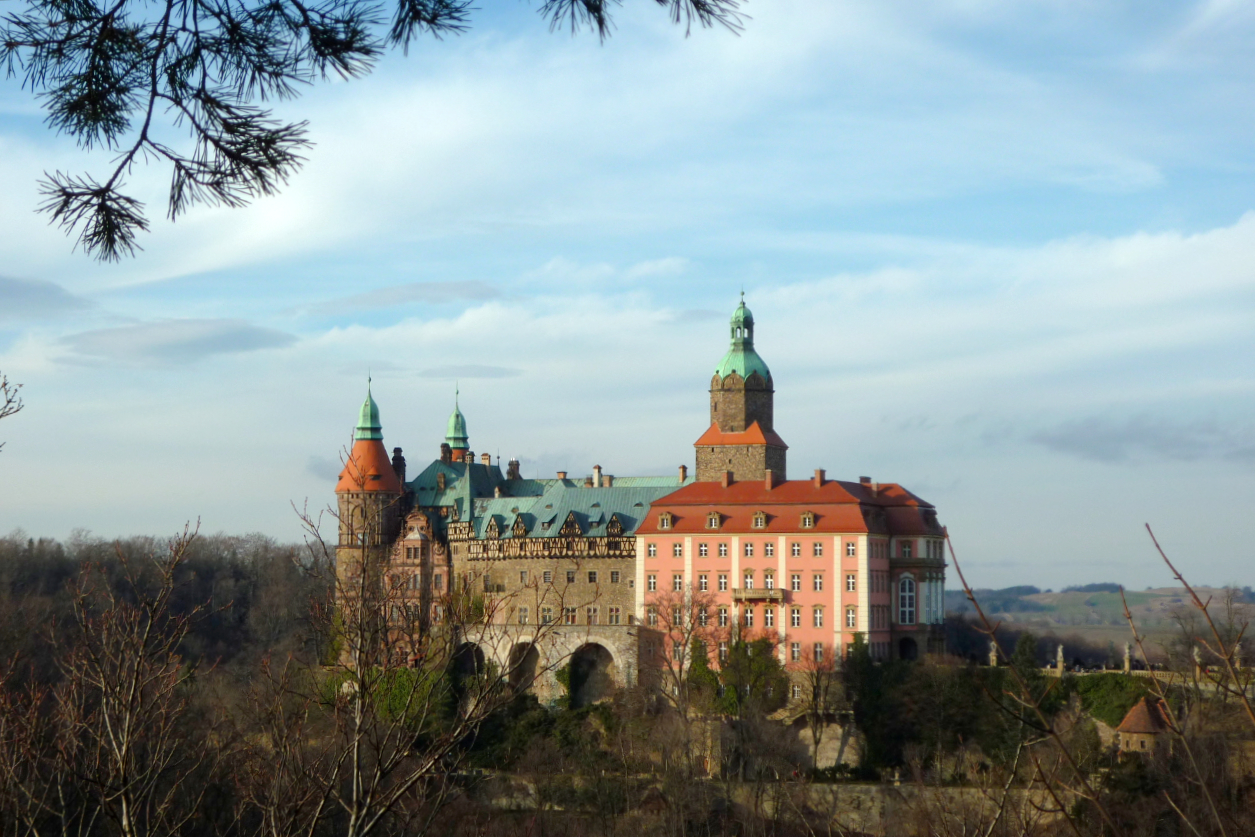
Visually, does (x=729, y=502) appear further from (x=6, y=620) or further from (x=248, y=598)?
(x=248, y=598)

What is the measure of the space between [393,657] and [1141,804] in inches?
1460

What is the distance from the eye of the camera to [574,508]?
66.6 metres

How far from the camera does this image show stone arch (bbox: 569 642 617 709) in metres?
61.2

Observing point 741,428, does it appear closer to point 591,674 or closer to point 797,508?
point 797,508

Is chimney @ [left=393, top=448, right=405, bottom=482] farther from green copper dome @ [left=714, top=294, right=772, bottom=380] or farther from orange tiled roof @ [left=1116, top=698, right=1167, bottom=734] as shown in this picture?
orange tiled roof @ [left=1116, top=698, right=1167, bottom=734]

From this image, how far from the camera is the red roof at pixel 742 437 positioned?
2594 inches

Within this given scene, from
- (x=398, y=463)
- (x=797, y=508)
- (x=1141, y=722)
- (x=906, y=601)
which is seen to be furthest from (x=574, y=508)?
(x=1141, y=722)

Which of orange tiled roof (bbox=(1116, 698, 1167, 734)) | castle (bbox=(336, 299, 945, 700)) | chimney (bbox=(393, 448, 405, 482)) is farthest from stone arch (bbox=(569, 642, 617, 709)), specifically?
orange tiled roof (bbox=(1116, 698, 1167, 734))

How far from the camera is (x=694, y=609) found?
58.9m

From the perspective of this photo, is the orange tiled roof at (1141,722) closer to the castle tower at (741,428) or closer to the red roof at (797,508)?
the red roof at (797,508)

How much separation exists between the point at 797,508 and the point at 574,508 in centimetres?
1119

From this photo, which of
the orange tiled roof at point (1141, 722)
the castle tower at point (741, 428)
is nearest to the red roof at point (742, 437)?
the castle tower at point (741, 428)

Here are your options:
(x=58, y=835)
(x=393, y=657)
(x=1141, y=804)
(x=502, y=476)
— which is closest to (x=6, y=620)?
(x=58, y=835)

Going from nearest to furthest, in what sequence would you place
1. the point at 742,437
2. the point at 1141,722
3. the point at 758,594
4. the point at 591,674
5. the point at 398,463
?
1. the point at 1141,722
2. the point at 758,594
3. the point at 591,674
4. the point at 742,437
5. the point at 398,463
